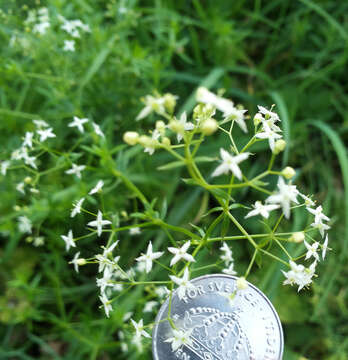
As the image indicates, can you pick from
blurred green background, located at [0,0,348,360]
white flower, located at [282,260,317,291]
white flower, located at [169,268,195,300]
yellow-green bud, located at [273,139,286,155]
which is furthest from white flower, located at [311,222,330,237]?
blurred green background, located at [0,0,348,360]

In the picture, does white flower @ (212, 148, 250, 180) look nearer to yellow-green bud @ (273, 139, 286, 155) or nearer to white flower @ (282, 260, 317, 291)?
yellow-green bud @ (273, 139, 286, 155)

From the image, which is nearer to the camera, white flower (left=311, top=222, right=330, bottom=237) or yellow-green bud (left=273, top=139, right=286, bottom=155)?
yellow-green bud (left=273, top=139, right=286, bottom=155)

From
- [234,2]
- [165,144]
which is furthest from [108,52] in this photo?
[165,144]

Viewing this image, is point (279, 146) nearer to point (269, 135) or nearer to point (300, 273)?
point (269, 135)

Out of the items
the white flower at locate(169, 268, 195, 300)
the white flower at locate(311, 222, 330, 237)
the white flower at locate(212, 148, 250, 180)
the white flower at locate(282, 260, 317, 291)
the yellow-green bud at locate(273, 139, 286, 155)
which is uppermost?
the yellow-green bud at locate(273, 139, 286, 155)

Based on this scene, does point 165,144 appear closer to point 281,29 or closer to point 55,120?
point 55,120

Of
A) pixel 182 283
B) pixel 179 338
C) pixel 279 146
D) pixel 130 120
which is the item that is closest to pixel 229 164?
pixel 279 146

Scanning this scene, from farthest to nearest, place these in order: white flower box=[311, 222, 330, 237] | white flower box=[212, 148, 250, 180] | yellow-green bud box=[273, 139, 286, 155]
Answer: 1. white flower box=[311, 222, 330, 237]
2. yellow-green bud box=[273, 139, 286, 155]
3. white flower box=[212, 148, 250, 180]
